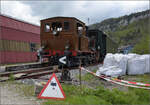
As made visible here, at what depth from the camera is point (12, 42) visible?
13.5 metres

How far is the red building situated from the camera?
12.5 m

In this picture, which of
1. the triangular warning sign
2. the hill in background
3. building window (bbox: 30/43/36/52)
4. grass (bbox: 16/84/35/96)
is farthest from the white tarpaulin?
the hill in background

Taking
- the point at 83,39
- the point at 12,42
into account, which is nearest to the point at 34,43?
the point at 12,42

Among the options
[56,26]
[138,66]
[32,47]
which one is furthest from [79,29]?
[32,47]

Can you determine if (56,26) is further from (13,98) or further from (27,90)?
(13,98)

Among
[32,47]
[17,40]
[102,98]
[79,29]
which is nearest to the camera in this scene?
[102,98]

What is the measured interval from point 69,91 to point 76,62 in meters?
5.41

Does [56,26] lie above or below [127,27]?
below

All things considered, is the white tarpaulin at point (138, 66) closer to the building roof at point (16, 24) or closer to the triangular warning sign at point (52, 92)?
the triangular warning sign at point (52, 92)

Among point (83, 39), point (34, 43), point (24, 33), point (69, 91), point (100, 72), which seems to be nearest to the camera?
point (69, 91)

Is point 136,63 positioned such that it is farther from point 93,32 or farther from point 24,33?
point 24,33

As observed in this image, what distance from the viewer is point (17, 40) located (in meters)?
14.1

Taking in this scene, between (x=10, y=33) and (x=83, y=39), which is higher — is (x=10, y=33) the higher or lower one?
the higher one

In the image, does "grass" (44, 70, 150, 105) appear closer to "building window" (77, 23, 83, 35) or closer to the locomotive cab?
the locomotive cab
